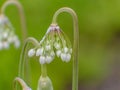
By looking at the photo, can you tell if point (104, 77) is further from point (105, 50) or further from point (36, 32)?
point (36, 32)

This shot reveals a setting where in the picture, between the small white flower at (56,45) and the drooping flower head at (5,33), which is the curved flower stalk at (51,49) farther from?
the drooping flower head at (5,33)

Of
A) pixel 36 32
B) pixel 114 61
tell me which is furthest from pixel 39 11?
pixel 114 61

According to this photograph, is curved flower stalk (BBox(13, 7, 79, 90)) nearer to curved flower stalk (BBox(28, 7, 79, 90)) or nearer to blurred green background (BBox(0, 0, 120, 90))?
curved flower stalk (BBox(28, 7, 79, 90))

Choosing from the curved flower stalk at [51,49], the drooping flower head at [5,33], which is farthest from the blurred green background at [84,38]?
the curved flower stalk at [51,49]

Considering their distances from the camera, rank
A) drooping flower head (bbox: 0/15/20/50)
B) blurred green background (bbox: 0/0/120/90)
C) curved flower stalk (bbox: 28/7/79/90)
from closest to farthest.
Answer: curved flower stalk (bbox: 28/7/79/90), drooping flower head (bbox: 0/15/20/50), blurred green background (bbox: 0/0/120/90)

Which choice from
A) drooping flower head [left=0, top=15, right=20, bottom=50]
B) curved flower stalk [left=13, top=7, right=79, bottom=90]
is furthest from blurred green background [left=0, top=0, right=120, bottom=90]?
curved flower stalk [left=13, top=7, right=79, bottom=90]

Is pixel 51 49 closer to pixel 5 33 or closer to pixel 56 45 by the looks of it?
pixel 56 45
